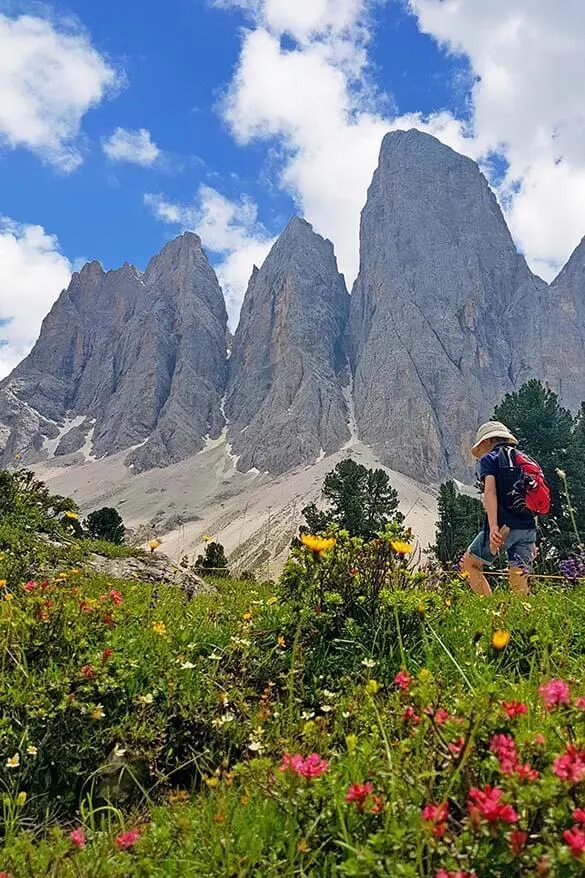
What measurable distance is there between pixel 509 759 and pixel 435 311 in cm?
16300

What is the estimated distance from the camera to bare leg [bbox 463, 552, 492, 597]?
6.12 m

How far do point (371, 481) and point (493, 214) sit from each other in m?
166

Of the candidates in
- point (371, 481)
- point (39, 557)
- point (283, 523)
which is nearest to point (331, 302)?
point (283, 523)

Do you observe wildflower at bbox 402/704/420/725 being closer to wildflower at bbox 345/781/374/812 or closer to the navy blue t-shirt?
wildflower at bbox 345/781/374/812

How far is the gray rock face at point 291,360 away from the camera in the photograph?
481 ft

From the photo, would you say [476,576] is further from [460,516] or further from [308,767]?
[460,516]

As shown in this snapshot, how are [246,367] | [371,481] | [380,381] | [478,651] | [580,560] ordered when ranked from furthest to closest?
[246,367]
[380,381]
[371,481]
[580,560]
[478,651]

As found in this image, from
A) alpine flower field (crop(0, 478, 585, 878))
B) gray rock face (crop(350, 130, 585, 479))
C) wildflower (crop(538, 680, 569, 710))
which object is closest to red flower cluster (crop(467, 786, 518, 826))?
alpine flower field (crop(0, 478, 585, 878))

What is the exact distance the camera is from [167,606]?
16.7 ft

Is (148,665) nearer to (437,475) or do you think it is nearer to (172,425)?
(437,475)

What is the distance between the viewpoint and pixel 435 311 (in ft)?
510

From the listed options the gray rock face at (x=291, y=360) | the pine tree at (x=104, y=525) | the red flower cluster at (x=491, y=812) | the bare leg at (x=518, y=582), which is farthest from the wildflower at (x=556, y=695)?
the gray rock face at (x=291, y=360)

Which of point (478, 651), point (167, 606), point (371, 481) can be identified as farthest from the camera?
point (371, 481)

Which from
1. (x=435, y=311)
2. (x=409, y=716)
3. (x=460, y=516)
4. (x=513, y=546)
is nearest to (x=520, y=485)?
(x=513, y=546)
